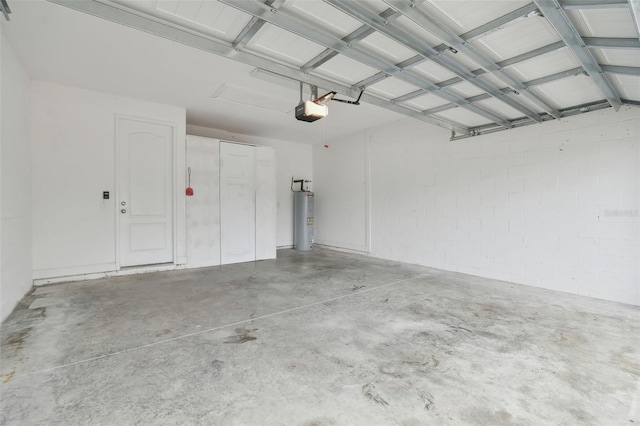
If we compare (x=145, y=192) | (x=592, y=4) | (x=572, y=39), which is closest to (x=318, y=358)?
(x=592, y=4)

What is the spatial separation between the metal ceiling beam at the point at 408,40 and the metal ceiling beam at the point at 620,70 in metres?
0.87

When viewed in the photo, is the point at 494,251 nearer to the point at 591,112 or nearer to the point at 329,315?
the point at 591,112

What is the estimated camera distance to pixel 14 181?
10.6 feet

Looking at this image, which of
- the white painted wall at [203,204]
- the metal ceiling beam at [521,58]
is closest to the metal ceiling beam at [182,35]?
the metal ceiling beam at [521,58]

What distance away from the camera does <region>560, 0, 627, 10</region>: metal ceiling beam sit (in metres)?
1.73

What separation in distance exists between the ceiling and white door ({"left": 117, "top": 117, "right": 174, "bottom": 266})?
712 mm

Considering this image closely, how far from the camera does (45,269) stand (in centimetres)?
414

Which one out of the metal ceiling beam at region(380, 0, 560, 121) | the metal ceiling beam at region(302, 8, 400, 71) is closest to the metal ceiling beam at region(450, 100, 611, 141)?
the metal ceiling beam at region(380, 0, 560, 121)

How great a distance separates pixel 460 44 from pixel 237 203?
15.5 feet

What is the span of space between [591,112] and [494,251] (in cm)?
221

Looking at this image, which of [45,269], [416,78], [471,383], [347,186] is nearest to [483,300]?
[471,383]

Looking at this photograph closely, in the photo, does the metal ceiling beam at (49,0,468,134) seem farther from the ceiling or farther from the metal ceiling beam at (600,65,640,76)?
the metal ceiling beam at (600,65,640,76)

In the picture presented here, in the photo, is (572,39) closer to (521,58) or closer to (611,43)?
(611,43)

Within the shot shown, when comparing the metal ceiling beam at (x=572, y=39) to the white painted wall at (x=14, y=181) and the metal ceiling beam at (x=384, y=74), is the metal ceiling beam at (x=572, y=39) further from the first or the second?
the white painted wall at (x=14, y=181)
